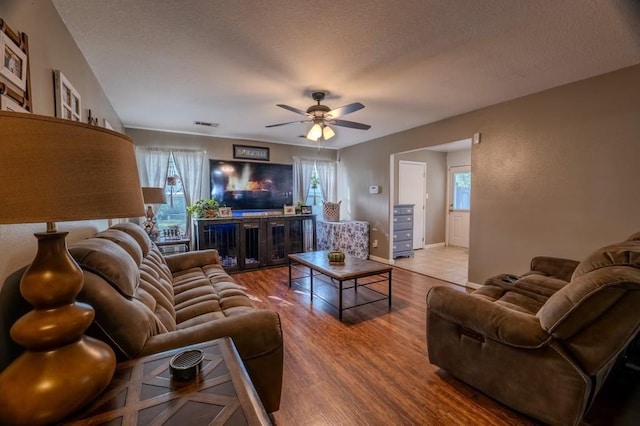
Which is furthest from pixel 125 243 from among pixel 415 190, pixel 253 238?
pixel 415 190

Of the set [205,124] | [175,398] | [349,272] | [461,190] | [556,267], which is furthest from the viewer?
[461,190]

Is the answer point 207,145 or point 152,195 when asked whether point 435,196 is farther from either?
point 152,195

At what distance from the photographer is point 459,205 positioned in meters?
6.83

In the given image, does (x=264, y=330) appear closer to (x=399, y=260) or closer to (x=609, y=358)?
(x=609, y=358)

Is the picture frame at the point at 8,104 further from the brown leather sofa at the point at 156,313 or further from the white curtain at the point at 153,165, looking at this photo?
the white curtain at the point at 153,165

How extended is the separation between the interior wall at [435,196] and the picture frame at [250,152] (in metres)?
3.62

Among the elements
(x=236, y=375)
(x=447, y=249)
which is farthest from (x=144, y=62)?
(x=447, y=249)

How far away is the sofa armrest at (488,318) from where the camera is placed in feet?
4.95

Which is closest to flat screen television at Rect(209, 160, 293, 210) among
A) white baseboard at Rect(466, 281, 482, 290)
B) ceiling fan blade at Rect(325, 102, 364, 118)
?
ceiling fan blade at Rect(325, 102, 364, 118)

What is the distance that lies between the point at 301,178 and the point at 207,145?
193 cm

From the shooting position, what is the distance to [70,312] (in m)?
0.79

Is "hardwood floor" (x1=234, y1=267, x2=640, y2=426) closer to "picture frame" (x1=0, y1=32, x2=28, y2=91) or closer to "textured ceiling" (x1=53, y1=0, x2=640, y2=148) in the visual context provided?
"picture frame" (x1=0, y1=32, x2=28, y2=91)

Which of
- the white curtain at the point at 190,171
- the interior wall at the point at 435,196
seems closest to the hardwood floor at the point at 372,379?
the white curtain at the point at 190,171

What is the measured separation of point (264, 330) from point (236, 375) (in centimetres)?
52
